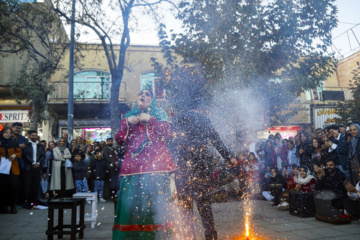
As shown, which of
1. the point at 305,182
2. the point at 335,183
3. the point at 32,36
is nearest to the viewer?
the point at 335,183

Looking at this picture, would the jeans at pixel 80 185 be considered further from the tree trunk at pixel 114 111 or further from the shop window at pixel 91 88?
the shop window at pixel 91 88

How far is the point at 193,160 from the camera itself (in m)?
3.93

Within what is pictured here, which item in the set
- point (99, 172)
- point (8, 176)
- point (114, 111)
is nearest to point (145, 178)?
point (8, 176)

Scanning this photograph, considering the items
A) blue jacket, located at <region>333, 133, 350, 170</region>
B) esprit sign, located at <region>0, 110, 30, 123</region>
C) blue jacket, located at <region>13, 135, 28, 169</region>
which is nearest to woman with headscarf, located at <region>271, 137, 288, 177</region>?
blue jacket, located at <region>333, 133, 350, 170</region>

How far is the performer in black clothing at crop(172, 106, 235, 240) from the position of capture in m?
3.81

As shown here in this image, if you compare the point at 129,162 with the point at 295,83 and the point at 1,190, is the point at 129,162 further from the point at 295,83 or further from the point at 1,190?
the point at 295,83

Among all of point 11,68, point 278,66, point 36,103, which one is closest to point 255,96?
point 278,66

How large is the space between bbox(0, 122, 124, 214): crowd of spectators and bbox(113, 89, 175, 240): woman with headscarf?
16.7ft

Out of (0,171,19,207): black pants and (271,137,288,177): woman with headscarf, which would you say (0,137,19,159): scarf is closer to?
(0,171,19,207): black pants

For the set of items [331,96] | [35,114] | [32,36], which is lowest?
[35,114]

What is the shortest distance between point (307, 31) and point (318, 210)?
597 cm

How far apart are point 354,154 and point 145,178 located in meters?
5.42

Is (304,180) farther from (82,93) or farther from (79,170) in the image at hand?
(82,93)

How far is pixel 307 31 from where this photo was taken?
31.2 ft
